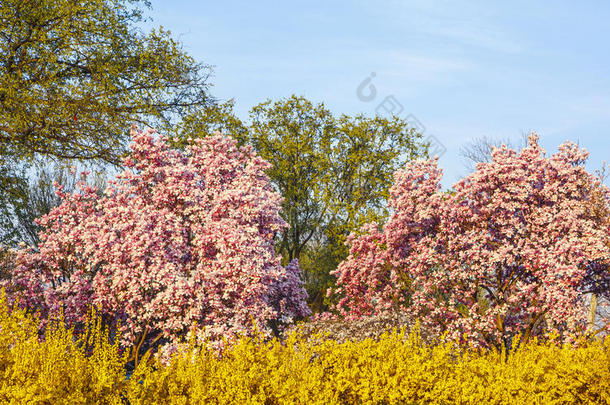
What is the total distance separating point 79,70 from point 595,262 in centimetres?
1627

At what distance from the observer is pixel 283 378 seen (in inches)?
250

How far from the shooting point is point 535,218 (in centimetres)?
1215

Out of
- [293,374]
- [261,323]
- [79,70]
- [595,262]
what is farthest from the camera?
[79,70]

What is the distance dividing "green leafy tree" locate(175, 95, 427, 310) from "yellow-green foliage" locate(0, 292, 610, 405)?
14.5m

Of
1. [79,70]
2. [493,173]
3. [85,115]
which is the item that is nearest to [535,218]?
[493,173]

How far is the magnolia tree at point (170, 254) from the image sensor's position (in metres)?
10.4

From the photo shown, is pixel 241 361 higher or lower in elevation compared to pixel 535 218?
lower

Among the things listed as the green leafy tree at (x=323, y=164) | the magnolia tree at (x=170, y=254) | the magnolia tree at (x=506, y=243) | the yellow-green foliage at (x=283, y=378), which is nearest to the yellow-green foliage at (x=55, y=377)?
the yellow-green foliage at (x=283, y=378)

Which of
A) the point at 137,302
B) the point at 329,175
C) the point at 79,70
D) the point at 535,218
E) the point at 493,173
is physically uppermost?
the point at 79,70

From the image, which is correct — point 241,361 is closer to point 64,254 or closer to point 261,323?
point 261,323

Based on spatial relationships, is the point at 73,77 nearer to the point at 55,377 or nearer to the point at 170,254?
the point at 170,254

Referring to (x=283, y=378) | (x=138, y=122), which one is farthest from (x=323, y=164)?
(x=283, y=378)

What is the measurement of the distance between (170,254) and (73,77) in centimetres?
994

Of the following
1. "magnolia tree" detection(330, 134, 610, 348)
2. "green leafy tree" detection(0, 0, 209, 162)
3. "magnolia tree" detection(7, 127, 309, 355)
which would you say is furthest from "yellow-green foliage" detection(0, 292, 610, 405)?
"green leafy tree" detection(0, 0, 209, 162)
